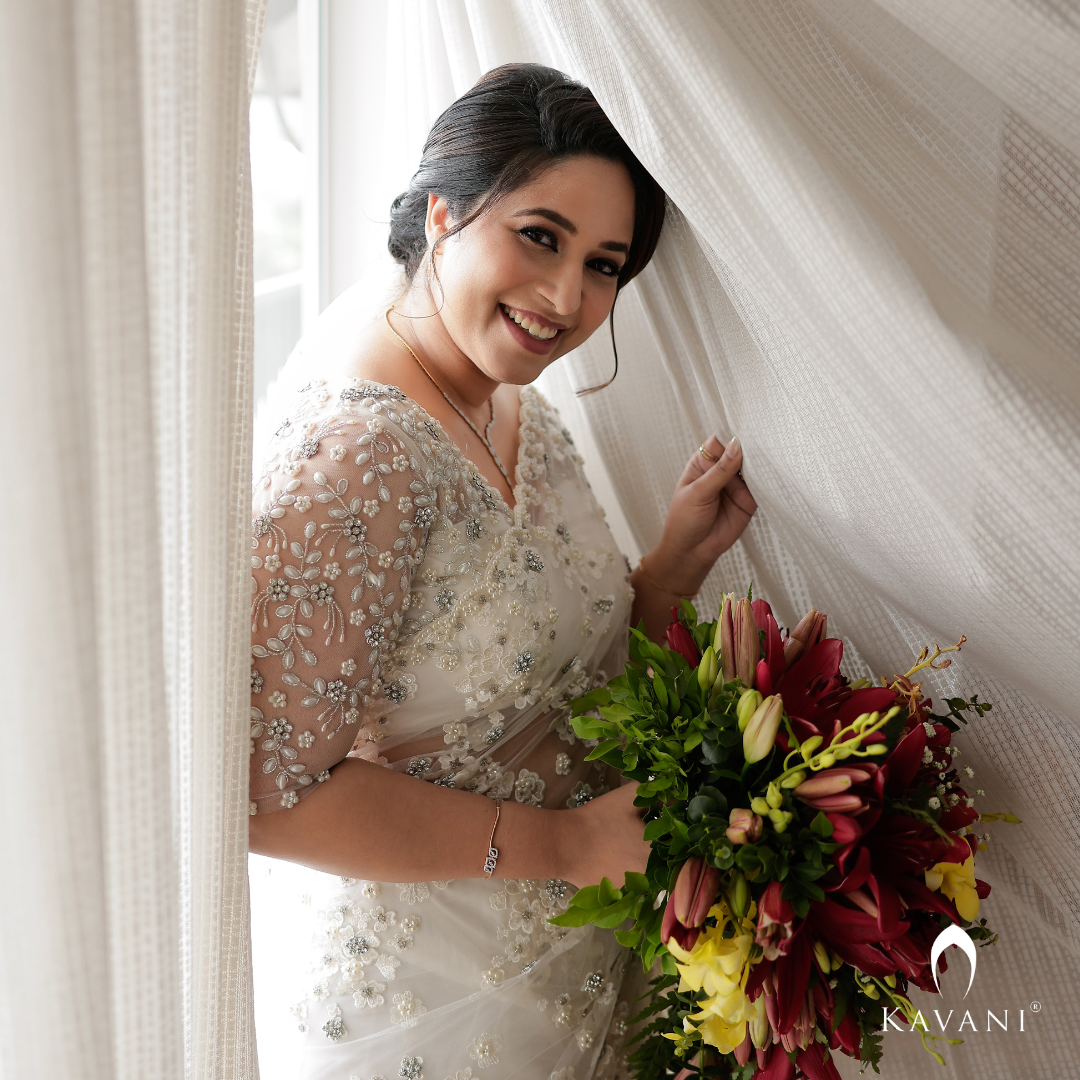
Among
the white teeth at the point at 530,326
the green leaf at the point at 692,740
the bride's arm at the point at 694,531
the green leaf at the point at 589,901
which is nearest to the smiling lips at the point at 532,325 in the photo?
the white teeth at the point at 530,326

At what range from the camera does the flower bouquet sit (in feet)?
2.26

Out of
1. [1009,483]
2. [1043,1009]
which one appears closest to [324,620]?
[1009,483]

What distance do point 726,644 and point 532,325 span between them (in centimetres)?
45

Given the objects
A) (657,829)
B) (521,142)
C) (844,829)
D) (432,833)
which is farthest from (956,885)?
(521,142)

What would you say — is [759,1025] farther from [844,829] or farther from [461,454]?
[461,454]

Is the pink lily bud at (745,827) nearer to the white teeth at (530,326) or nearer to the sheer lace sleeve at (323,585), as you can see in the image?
the sheer lace sleeve at (323,585)

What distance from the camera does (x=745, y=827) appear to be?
0.70 meters

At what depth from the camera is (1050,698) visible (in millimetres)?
762

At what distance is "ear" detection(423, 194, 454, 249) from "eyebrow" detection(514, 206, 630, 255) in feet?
0.36

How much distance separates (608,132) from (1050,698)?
29.1 inches

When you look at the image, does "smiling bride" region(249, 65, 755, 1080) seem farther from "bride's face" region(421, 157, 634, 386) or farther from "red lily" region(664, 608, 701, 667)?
"red lily" region(664, 608, 701, 667)

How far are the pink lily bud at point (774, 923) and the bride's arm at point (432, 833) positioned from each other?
241mm

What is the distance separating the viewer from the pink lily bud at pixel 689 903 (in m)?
0.70

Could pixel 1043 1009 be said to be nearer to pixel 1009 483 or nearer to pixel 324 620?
pixel 1009 483
